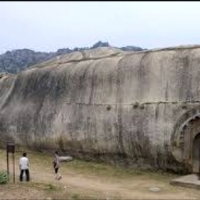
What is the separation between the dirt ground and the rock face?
974mm

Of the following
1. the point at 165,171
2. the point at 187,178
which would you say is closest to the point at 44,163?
the point at 165,171

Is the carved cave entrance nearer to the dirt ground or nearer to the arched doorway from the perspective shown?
the arched doorway

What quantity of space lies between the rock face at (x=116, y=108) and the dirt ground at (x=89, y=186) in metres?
0.97

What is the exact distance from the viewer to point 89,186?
1773 centimetres

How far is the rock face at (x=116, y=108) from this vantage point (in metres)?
19.0

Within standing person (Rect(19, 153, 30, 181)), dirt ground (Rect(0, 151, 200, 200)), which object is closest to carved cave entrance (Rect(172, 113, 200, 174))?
dirt ground (Rect(0, 151, 200, 200))

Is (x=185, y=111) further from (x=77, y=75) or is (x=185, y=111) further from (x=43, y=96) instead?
(x=43, y=96)

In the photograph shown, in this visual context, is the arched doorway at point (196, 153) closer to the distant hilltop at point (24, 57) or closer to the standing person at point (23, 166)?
the standing person at point (23, 166)

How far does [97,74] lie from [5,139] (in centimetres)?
701

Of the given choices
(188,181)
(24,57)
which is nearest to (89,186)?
(188,181)

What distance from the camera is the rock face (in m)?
19.0

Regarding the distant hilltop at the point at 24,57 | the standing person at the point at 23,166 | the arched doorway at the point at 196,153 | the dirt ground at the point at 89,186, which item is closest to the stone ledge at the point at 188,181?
the dirt ground at the point at 89,186

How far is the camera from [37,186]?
55.2 ft

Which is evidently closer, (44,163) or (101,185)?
(101,185)
